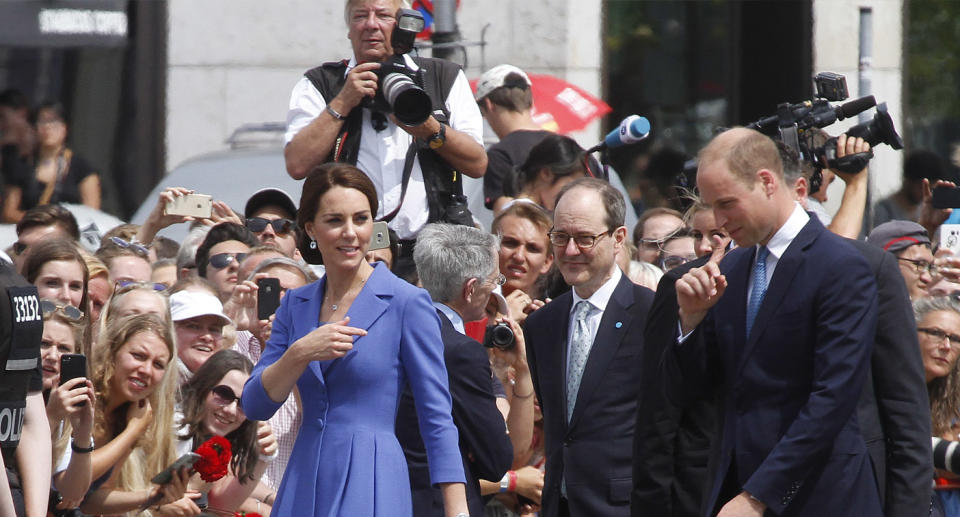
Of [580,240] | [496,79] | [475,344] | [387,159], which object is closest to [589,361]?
[580,240]

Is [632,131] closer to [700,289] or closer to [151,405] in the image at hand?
[151,405]

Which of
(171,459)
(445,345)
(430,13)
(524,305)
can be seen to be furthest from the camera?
(430,13)

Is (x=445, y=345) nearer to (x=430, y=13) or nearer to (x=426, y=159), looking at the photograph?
(x=426, y=159)

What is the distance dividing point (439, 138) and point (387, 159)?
0.35 m

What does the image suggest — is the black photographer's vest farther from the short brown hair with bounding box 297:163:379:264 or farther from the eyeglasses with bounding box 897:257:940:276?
the eyeglasses with bounding box 897:257:940:276

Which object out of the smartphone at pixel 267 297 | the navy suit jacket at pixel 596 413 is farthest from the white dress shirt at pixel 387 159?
the navy suit jacket at pixel 596 413

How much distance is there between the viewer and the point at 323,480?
5027 millimetres

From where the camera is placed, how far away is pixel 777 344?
15.1ft

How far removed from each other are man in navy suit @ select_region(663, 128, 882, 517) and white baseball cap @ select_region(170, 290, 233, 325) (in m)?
2.97

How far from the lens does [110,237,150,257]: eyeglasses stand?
27.1ft

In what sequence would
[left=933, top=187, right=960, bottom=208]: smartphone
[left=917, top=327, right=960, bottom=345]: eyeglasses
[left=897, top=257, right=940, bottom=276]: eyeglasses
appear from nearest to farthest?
[left=917, top=327, right=960, bottom=345]: eyeglasses, [left=933, top=187, right=960, bottom=208]: smartphone, [left=897, top=257, right=940, bottom=276]: eyeglasses

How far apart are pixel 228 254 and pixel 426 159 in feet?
4.90

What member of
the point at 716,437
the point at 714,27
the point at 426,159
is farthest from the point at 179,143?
the point at 716,437

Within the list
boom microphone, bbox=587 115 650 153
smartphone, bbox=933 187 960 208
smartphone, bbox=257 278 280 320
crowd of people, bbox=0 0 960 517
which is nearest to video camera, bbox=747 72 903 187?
crowd of people, bbox=0 0 960 517
